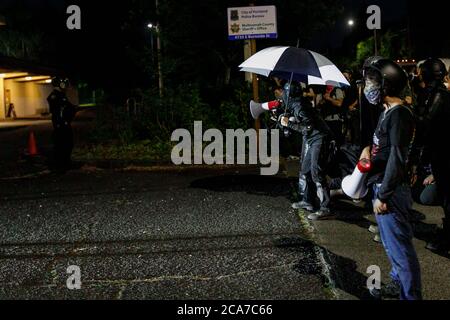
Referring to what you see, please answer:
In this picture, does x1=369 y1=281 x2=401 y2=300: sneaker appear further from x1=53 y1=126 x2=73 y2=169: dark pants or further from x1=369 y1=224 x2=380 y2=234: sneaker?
x1=53 y1=126 x2=73 y2=169: dark pants

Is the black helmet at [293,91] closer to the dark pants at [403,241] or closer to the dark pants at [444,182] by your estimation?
the dark pants at [444,182]

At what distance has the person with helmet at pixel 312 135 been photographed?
6387mm

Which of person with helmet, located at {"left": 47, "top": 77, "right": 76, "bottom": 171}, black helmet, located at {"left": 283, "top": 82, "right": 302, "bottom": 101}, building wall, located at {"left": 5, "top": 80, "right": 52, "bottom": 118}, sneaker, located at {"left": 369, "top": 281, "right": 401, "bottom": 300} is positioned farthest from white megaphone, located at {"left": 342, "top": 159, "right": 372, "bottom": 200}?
building wall, located at {"left": 5, "top": 80, "right": 52, "bottom": 118}

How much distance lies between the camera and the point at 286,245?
547cm

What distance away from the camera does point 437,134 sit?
4945mm

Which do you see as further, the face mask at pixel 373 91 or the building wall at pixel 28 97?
the building wall at pixel 28 97

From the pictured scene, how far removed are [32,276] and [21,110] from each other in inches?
1313

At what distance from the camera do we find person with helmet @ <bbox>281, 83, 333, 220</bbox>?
6387 millimetres

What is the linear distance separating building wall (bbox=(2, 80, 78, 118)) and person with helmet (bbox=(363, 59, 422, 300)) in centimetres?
3201

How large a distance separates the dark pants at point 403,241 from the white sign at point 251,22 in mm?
7814

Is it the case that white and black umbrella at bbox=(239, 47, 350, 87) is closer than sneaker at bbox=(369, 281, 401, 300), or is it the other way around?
sneaker at bbox=(369, 281, 401, 300)

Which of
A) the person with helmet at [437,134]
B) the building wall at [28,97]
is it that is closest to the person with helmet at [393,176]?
the person with helmet at [437,134]

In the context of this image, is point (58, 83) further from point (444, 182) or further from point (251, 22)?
point (444, 182)

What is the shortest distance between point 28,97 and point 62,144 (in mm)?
29342
